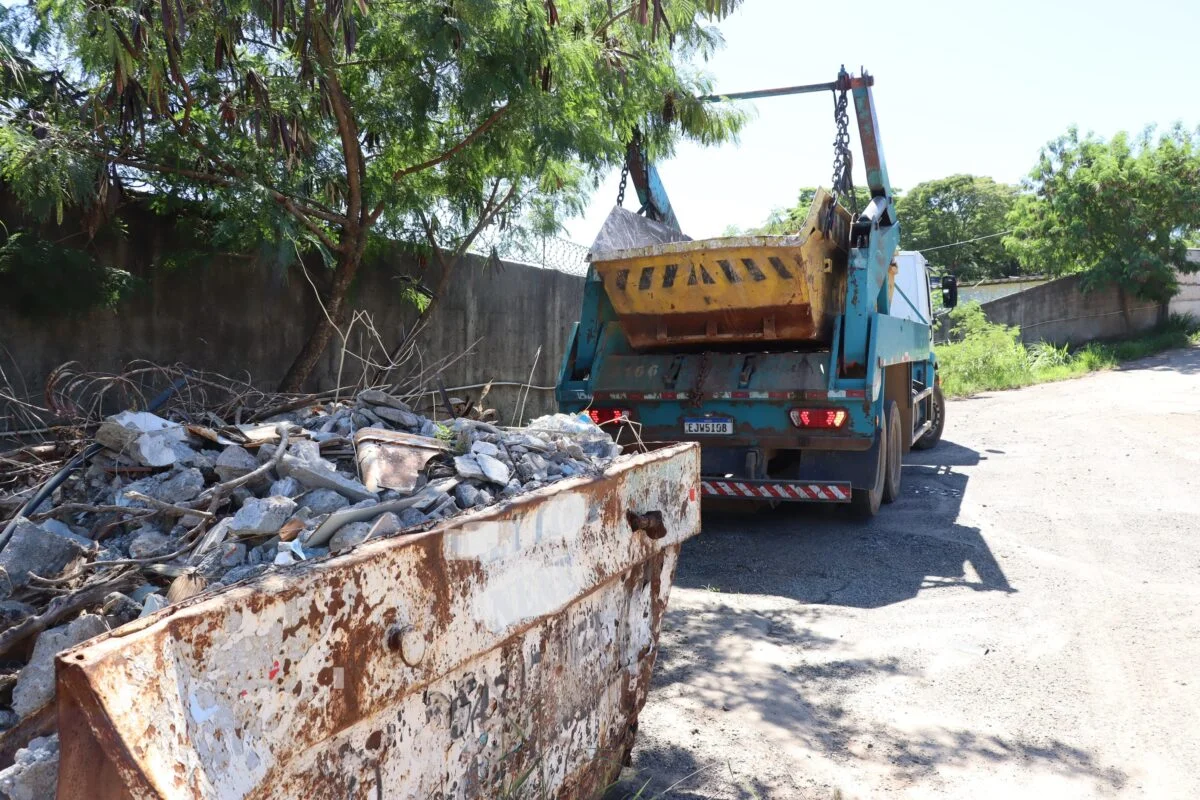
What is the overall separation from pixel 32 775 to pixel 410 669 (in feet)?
1.94

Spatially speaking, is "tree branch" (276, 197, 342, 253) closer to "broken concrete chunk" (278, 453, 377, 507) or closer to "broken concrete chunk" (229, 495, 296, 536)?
"broken concrete chunk" (278, 453, 377, 507)

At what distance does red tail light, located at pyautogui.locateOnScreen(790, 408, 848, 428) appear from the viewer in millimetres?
5863

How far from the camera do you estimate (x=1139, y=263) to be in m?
20.2

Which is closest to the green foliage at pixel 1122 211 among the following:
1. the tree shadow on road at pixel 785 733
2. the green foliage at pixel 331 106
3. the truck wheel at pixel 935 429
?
the truck wheel at pixel 935 429

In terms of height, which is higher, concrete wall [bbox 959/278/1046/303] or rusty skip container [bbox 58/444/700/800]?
concrete wall [bbox 959/278/1046/303]

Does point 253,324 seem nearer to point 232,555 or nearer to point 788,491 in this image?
point 788,491

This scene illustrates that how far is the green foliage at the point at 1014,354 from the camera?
56.0ft

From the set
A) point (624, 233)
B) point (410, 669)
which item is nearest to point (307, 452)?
point (410, 669)

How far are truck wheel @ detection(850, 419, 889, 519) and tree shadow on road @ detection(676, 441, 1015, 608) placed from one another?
0.10 meters

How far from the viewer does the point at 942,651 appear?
4.16 metres

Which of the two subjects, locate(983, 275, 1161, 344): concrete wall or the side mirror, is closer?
the side mirror

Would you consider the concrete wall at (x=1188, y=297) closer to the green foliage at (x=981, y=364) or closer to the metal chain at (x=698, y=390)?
the green foliage at (x=981, y=364)

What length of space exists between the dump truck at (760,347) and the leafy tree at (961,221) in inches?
1036

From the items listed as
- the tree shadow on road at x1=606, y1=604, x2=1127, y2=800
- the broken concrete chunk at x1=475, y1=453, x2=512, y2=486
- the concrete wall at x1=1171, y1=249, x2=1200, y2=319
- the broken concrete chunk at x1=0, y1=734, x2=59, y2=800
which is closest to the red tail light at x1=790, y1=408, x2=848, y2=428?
the tree shadow on road at x1=606, y1=604, x2=1127, y2=800
